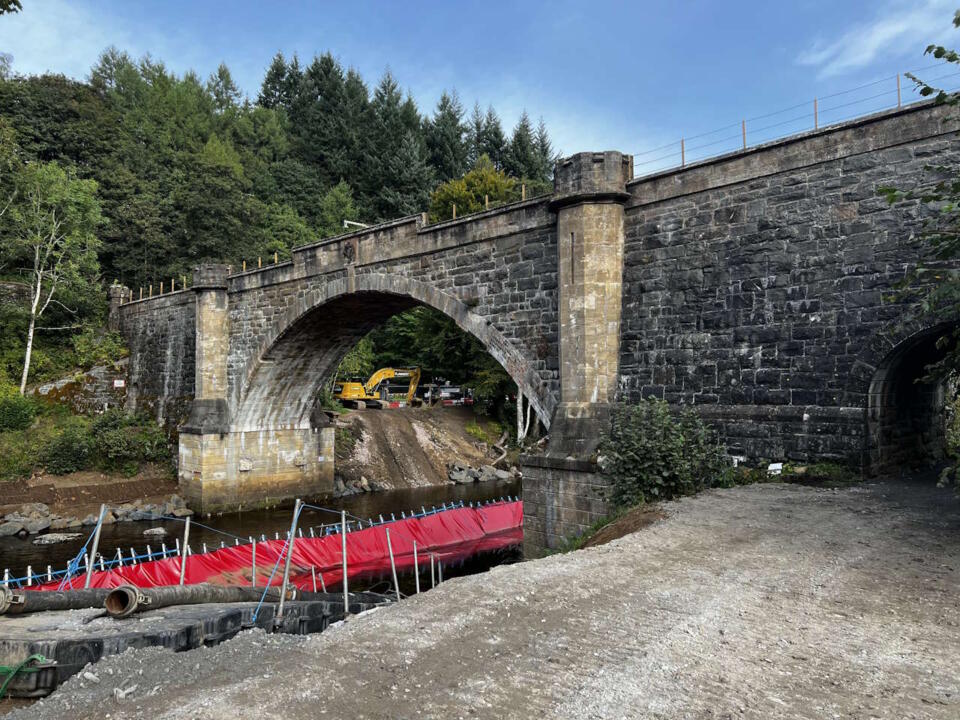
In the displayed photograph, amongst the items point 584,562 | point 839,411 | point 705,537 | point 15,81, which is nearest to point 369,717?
point 584,562

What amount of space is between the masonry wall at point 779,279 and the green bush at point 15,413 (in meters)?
22.9

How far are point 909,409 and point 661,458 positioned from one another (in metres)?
4.08

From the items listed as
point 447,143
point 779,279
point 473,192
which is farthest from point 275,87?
point 779,279

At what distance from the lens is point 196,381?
75.4 feet

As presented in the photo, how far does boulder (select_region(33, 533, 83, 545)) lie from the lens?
1767 cm

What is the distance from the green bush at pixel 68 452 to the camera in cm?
2220

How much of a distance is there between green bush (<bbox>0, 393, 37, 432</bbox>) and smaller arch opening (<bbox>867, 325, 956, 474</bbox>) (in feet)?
87.6

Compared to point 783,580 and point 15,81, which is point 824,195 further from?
point 15,81

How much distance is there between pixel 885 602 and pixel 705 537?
2203 mm

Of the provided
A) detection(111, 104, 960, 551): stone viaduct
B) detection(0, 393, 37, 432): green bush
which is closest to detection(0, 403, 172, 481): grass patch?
detection(0, 393, 37, 432): green bush

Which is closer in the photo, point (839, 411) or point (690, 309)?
point (839, 411)

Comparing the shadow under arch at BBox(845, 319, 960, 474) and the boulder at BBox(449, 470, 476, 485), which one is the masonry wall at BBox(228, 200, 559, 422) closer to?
the shadow under arch at BBox(845, 319, 960, 474)

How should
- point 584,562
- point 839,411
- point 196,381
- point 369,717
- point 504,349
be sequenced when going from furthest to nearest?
point 196,381 → point 504,349 → point 839,411 → point 584,562 → point 369,717

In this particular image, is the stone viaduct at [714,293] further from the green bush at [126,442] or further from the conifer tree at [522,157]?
the conifer tree at [522,157]
